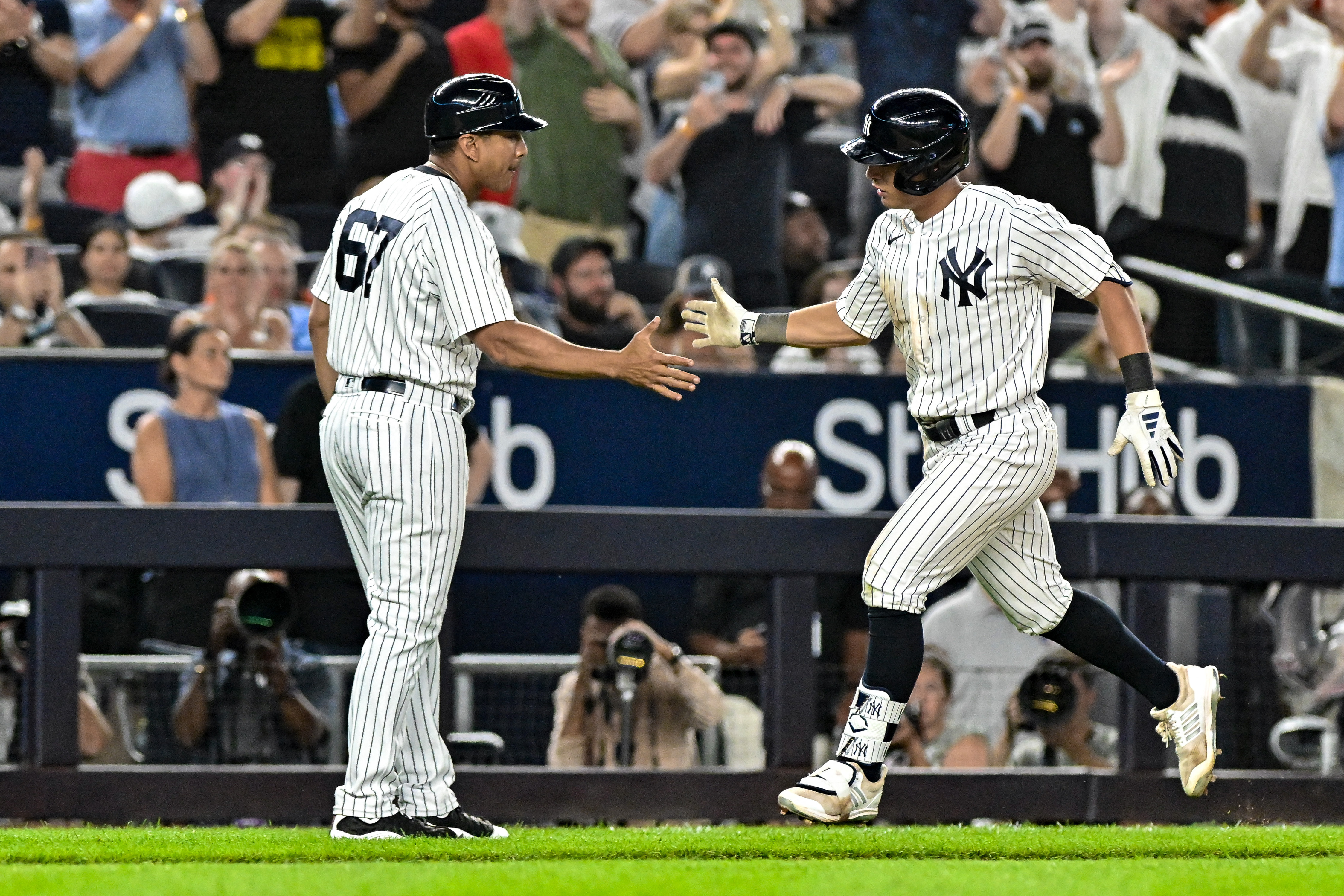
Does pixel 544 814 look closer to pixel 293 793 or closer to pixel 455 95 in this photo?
pixel 293 793

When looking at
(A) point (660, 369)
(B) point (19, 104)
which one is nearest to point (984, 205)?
(A) point (660, 369)

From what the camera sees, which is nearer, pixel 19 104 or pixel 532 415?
pixel 532 415

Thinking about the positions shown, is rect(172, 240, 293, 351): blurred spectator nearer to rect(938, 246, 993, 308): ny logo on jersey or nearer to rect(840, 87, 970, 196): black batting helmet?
rect(840, 87, 970, 196): black batting helmet

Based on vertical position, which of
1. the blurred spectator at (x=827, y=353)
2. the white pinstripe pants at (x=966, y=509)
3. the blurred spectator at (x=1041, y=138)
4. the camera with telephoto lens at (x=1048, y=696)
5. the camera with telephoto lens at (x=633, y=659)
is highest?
the blurred spectator at (x=1041, y=138)

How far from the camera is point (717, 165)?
26.3 feet

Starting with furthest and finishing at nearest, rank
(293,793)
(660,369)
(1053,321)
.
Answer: (1053,321), (293,793), (660,369)

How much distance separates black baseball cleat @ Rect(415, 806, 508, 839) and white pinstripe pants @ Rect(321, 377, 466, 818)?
130 mm

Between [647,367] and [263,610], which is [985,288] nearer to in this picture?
[647,367]

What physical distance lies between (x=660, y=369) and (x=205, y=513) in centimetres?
173

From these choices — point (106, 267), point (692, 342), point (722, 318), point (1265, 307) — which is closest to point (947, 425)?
point (722, 318)

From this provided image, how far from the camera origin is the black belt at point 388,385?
4.23 meters

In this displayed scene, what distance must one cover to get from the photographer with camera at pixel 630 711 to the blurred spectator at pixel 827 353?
73.5 inches

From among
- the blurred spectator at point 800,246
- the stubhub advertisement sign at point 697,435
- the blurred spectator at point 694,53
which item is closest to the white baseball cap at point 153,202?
the stubhub advertisement sign at point 697,435

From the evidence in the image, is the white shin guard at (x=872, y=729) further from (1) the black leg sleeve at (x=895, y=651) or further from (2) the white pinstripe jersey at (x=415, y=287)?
(2) the white pinstripe jersey at (x=415, y=287)
